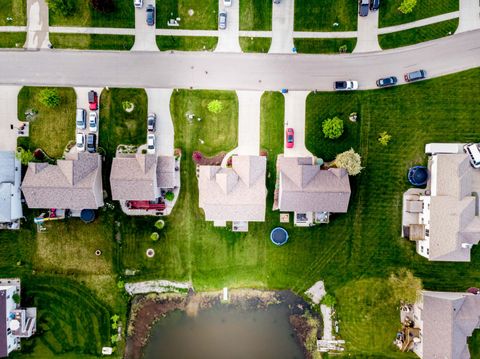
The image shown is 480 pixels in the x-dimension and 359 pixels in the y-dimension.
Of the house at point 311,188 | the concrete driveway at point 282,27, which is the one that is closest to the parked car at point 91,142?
the house at point 311,188

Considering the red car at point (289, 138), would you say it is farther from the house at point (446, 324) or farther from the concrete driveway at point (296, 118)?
the house at point (446, 324)

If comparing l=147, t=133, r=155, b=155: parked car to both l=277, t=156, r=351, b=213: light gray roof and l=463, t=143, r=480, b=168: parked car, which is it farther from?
l=463, t=143, r=480, b=168: parked car

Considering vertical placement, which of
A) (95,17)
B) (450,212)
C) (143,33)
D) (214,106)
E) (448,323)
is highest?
(95,17)

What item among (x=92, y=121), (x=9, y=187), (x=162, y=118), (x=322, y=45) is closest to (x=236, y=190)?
(x=162, y=118)

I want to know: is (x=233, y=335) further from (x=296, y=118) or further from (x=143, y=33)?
(x=143, y=33)

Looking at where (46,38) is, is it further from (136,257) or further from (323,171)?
(323,171)

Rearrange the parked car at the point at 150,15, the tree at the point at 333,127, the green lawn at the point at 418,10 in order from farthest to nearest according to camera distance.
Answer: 1. the green lawn at the point at 418,10
2. the parked car at the point at 150,15
3. the tree at the point at 333,127
